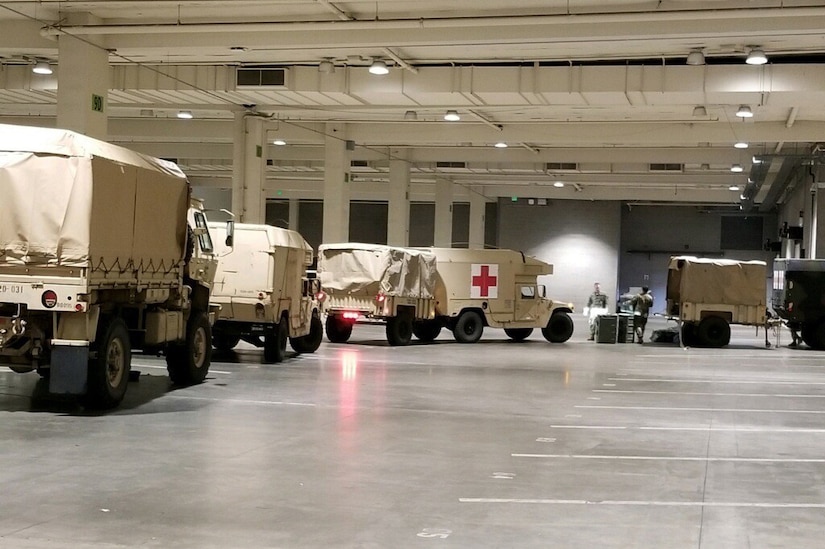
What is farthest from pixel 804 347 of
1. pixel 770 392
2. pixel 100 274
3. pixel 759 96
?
pixel 100 274

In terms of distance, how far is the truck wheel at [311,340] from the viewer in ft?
73.8

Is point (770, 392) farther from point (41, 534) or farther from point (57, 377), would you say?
point (41, 534)

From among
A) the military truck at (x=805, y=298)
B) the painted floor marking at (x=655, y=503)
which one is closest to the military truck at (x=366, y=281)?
the military truck at (x=805, y=298)

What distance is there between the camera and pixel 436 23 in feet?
58.2

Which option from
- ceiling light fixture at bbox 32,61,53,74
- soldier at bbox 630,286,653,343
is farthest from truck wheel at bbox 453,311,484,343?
ceiling light fixture at bbox 32,61,53,74

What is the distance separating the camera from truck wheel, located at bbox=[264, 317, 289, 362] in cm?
1969

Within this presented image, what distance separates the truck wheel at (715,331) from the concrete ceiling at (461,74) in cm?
504

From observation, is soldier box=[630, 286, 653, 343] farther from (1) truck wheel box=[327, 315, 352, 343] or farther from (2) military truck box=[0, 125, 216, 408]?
(2) military truck box=[0, 125, 216, 408]

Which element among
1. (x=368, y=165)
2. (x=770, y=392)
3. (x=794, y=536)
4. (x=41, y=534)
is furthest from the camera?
(x=368, y=165)

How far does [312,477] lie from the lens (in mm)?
8773

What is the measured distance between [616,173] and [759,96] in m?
19.4

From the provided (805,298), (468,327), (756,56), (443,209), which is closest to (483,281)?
(468,327)

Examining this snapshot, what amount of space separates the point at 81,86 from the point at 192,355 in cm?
625

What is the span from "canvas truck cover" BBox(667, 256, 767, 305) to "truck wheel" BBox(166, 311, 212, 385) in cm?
1705
